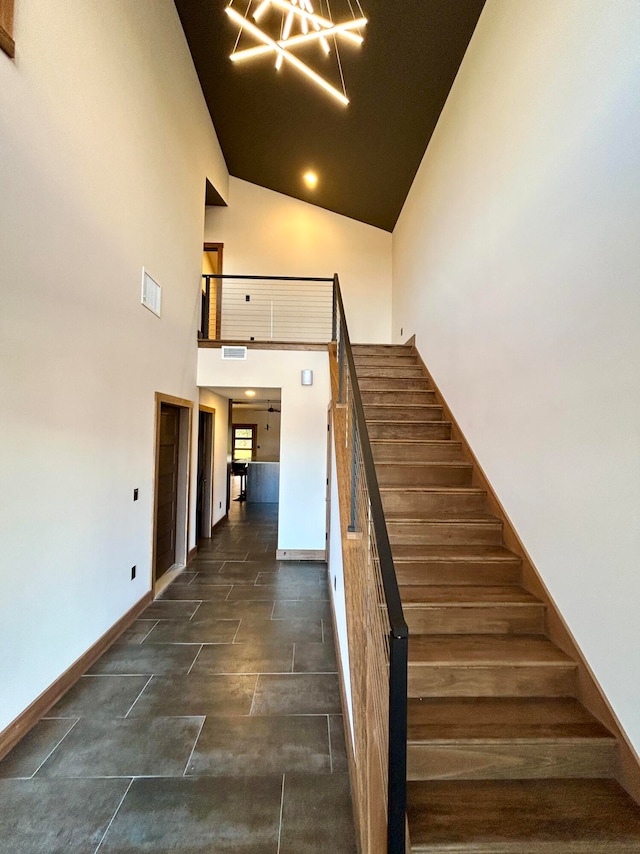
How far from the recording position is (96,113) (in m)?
2.64

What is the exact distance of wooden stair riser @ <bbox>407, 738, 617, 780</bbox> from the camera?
5.19ft

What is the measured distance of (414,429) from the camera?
148 inches

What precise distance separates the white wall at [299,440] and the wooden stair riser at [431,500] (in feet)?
7.09

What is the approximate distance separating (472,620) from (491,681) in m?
0.32

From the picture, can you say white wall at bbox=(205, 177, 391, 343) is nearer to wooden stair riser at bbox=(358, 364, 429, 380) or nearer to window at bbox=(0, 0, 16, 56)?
wooden stair riser at bbox=(358, 364, 429, 380)

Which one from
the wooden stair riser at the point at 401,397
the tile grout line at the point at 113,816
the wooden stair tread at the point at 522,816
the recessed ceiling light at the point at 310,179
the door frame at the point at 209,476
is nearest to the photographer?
the wooden stair tread at the point at 522,816

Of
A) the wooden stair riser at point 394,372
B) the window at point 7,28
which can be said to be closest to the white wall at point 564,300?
the wooden stair riser at point 394,372

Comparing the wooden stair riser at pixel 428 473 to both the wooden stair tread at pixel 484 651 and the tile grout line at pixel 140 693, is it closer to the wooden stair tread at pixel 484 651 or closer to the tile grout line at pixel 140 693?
the wooden stair tread at pixel 484 651

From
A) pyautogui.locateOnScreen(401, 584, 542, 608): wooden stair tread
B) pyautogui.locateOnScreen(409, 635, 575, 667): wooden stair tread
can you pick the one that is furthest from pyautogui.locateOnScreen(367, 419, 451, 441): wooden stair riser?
pyautogui.locateOnScreen(409, 635, 575, 667): wooden stair tread

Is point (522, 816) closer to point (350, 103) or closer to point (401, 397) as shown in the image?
point (401, 397)

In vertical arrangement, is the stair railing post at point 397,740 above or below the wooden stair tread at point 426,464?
below

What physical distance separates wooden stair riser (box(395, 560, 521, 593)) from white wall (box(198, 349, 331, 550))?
104 inches

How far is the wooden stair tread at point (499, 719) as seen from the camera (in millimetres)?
1622

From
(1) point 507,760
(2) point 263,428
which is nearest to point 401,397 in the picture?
(1) point 507,760
